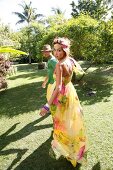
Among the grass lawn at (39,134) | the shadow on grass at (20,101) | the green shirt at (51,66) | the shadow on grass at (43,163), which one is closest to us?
the shadow on grass at (43,163)

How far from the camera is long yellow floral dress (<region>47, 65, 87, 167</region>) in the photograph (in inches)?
173

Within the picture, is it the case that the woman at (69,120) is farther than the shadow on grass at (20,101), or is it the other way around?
the shadow on grass at (20,101)

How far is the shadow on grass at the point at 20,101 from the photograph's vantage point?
Result: 8885 millimetres

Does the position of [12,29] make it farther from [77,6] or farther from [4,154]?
[4,154]

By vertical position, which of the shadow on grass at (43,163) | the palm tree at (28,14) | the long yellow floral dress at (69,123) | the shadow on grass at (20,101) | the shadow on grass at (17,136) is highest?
the palm tree at (28,14)

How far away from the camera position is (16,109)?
356 inches

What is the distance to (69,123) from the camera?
4367 mm

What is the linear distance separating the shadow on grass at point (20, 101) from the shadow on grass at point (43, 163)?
133 inches

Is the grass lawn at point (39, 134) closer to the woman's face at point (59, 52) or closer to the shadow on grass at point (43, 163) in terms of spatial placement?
the shadow on grass at point (43, 163)

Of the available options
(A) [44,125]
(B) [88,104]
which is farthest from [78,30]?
(A) [44,125]

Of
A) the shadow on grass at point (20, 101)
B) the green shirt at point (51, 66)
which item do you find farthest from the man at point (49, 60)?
the shadow on grass at point (20, 101)

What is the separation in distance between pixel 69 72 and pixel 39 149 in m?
2.19

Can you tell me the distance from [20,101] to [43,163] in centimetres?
571

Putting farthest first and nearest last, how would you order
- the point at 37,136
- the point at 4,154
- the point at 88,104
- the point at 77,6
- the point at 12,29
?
the point at 77,6, the point at 12,29, the point at 88,104, the point at 37,136, the point at 4,154
